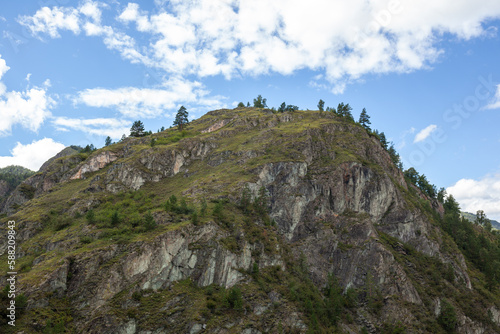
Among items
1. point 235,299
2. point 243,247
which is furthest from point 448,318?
point 235,299

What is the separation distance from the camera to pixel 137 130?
142 meters

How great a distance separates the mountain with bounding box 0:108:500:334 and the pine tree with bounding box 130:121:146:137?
93.8 ft

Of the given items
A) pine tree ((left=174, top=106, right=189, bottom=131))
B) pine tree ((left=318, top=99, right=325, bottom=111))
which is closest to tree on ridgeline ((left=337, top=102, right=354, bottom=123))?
pine tree ((left=318, top=99, right=325, bottom=111))

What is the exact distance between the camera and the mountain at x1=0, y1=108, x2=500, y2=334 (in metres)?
48.5

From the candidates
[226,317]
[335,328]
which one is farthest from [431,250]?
[226,317]

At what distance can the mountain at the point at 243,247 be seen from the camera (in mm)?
48531

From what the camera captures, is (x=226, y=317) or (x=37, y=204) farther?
(x=37, y=204)

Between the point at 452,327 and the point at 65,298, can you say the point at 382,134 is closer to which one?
the point at 452,327

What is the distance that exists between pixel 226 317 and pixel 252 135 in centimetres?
7850

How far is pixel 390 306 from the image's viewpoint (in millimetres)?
64812

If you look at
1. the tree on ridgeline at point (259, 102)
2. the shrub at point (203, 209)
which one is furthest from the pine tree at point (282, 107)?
the shrub at point (203, 209)

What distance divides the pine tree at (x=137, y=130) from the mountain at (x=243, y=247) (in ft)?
93.8

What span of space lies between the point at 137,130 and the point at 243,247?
4122 inches

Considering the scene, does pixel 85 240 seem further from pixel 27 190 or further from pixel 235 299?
pixel 27 190
